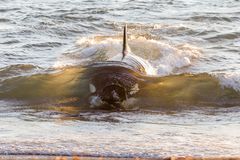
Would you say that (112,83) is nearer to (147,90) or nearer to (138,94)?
(138,94)

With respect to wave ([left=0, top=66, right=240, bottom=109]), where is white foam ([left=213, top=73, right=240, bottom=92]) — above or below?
above

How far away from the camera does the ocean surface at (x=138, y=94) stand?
6062mm

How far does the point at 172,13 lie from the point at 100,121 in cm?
1090

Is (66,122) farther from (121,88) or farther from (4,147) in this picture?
(4,147)

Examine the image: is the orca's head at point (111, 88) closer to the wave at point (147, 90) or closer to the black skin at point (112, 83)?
the black skin at point (112, 83)

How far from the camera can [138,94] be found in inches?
335

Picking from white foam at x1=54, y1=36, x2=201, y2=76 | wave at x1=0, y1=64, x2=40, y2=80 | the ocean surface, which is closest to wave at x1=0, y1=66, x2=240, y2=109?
the ocean surface

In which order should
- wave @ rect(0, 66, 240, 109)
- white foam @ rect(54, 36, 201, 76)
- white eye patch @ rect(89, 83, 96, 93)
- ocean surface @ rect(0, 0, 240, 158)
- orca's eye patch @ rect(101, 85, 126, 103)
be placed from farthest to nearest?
1. white foam @ rect(54, 36, 201, 76)
2. wave @ rect(0, 66, 240, 109)
3. white eye patch @ rect(89, 83, 96, 93)
4. orca's eye patch @ rect(101, 85, 126, 103)
5. ocean surface @ rect(0, 0, 240, 158)

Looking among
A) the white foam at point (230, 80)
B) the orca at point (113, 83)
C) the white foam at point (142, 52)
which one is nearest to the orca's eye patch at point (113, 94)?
the orca at point (113, 83)

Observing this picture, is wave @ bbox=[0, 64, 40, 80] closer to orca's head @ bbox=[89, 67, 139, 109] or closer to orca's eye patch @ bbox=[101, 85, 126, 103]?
orca's head @ bbox=[89, 67, 139, 109]

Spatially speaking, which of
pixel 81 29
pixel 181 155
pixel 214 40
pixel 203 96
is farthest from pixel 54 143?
pixel 81 29

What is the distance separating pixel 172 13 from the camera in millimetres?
17797

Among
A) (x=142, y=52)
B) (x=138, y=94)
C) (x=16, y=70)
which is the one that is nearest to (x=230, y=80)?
(x=138, y=94)

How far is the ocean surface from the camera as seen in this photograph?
6.06 metres
